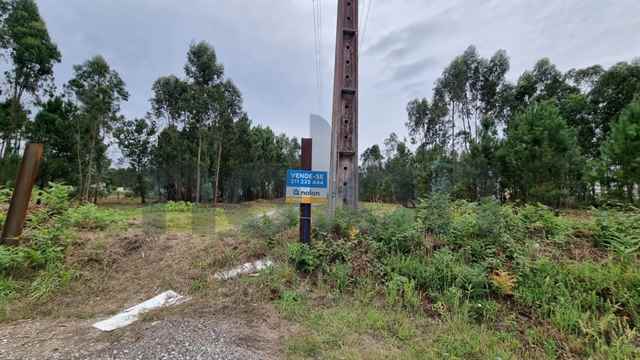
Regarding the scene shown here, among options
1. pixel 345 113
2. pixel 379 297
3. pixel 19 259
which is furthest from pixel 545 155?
pixel 19 259

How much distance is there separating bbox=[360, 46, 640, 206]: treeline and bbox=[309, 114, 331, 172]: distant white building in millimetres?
1846

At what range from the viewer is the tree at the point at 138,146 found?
1869 centimetres

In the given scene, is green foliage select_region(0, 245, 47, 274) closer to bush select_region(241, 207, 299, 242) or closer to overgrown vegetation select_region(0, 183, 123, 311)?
overgrown vegetation select_region(0, 183, 123, 311)

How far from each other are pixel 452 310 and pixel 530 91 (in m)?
24.7

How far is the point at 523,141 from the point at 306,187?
13.8m

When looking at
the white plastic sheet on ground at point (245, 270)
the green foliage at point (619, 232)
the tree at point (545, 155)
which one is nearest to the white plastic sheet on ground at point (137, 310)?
the white plastic sheet on ground at point (245, 270)

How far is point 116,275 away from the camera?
3.53 meters

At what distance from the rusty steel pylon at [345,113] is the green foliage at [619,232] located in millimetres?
3256

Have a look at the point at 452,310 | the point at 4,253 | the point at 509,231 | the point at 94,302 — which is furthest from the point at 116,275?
the point at 509,231

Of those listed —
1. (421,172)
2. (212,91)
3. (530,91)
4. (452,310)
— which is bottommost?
(452,310)

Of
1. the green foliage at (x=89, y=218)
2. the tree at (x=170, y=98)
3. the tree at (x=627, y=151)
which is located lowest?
the green foliage at (x=89, y=218)

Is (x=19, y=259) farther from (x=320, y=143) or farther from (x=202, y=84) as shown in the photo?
(x=202, y=84)

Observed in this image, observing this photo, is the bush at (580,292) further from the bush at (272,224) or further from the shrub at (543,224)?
the bush at (272,224)

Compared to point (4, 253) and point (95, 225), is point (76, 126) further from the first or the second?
point (4, 253)
